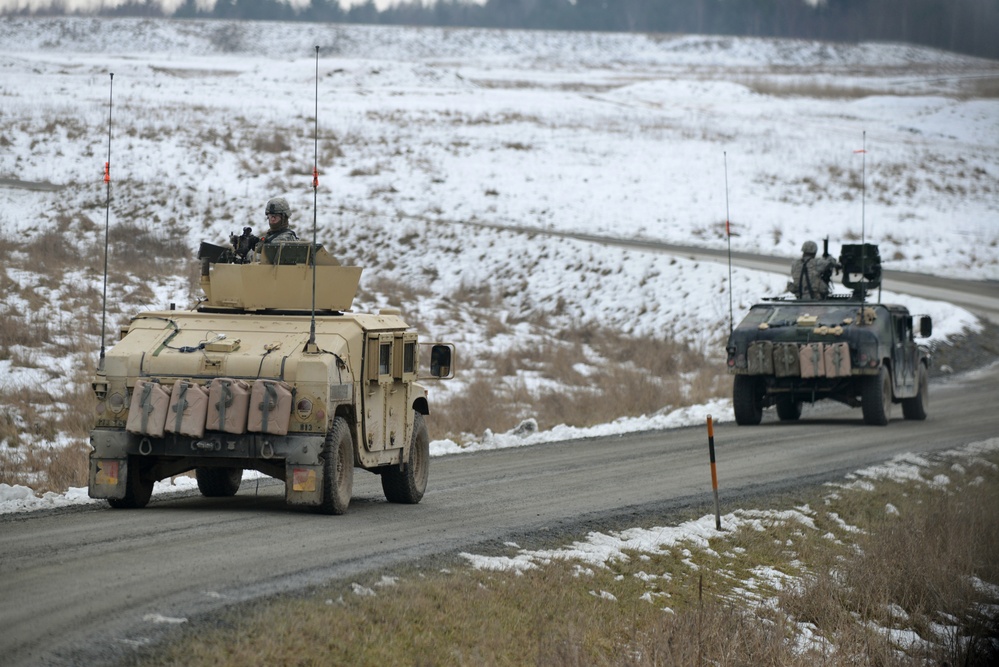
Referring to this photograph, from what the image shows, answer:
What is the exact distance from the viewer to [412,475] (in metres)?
13.8

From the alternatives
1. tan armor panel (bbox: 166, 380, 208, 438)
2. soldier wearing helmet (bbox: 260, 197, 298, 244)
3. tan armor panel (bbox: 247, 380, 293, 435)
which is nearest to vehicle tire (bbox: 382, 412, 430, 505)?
soldier wearing helmet (bbox: 260, 197, 298, 244)

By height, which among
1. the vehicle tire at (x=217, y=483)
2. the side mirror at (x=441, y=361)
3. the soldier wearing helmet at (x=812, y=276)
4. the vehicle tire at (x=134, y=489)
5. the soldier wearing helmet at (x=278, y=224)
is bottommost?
the vehicle tire at (x=217, y=483)

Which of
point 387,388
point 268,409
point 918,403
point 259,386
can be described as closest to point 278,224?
point 387,388

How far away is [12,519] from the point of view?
11.5 meters

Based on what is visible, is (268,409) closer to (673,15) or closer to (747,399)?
(747,399)

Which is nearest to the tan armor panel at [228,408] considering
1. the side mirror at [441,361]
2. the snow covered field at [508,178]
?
the side mirror at [441,361]

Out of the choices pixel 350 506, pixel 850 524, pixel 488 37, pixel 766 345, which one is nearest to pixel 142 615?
pixel 350 506

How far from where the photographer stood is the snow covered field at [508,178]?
129ft

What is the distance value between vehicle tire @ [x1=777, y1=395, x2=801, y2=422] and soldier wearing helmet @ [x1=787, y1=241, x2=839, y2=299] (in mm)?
2002

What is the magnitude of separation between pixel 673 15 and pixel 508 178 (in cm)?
7327

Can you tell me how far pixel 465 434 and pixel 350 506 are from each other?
8834 mm

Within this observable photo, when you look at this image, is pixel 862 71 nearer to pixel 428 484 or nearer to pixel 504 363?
pixel 504 363

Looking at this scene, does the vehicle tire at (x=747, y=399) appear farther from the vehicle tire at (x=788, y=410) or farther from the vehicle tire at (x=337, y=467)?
the vehicle tire at (x=337, y=467)

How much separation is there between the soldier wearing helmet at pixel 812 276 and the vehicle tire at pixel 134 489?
1462 cm
